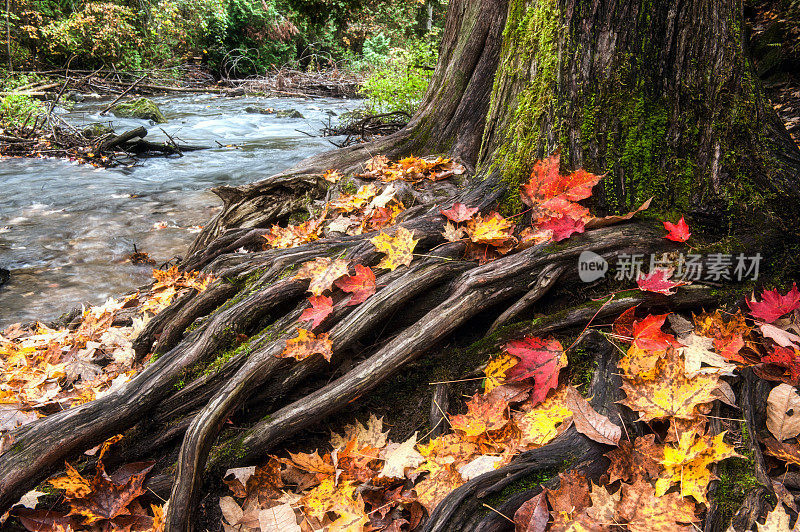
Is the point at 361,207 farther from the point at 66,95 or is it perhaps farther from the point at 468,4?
the point at 66,95

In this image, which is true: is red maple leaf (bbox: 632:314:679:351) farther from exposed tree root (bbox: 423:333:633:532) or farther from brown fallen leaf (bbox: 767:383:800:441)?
brown fallen leaf (bbox: 767:383:800:441)

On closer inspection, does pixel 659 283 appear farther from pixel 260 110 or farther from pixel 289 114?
pixel 260 110

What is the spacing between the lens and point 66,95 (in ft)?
50.4

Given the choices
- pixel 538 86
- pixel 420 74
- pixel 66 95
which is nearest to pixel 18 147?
pixel 66 95

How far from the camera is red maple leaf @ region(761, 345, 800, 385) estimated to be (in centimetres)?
165

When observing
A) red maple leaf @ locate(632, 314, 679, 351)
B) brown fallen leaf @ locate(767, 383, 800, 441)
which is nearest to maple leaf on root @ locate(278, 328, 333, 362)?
red maple leaf @ locate(632, 314, 679, 351)

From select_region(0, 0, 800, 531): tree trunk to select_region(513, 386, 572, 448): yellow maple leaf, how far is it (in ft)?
1.02

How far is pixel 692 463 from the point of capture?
1.42 metres

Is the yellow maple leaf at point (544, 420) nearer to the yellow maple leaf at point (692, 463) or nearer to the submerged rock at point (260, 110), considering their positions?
the yellow maple leaf at point (692, 463)

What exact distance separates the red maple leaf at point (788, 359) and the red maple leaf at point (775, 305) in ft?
0.55

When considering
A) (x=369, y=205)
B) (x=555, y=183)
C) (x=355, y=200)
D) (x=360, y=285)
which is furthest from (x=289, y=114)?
(x=555, y=183)

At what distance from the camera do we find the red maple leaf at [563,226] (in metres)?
2.00

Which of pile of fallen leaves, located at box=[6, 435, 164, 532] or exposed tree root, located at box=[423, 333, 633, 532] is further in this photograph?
pile of fallen leaves, located at box=[6, 435, 164, 532]

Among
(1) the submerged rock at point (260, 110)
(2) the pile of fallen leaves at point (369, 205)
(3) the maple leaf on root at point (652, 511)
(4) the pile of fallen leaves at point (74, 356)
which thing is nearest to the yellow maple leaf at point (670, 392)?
(3) the maple leaf on root at point (652, 511)
